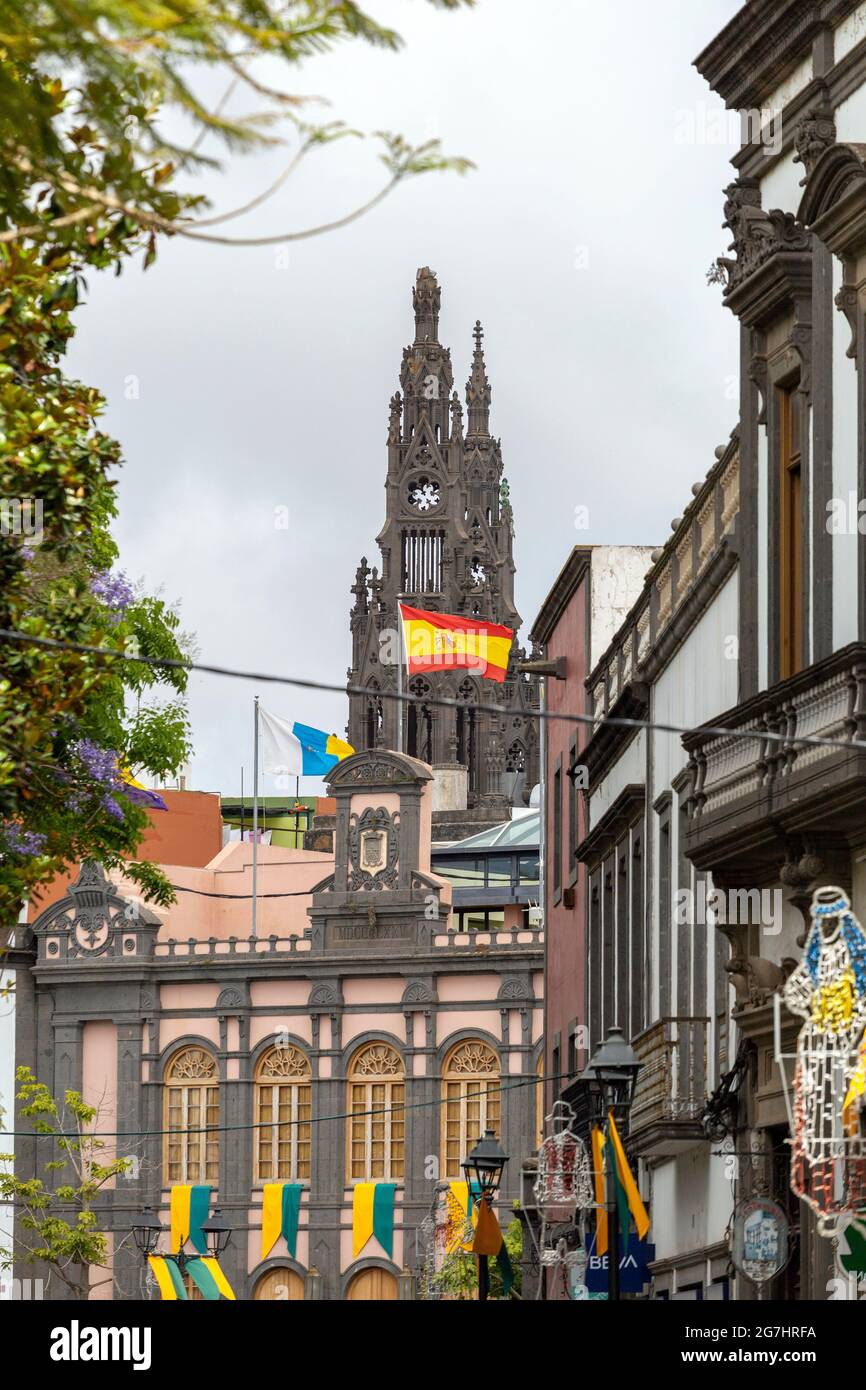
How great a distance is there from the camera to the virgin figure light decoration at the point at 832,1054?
602 inches

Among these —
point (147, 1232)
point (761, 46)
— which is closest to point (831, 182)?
point (761, 46)

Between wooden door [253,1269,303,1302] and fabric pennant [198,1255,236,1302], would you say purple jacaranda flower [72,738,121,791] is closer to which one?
fabric pennant [198,1255,236,1302]

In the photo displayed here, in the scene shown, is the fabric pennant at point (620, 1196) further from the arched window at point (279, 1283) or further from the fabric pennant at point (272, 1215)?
the arched window at point (279, 1283)

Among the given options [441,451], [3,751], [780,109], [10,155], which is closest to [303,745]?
[441,451]

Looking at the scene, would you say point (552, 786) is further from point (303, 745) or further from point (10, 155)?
point (10, 155)

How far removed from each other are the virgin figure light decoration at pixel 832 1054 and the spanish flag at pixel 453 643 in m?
53.7

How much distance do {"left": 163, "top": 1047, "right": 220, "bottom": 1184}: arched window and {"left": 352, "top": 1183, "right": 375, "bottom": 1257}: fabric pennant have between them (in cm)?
378

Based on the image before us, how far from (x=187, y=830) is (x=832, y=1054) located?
185ft

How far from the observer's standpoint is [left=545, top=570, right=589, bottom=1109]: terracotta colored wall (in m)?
37.7

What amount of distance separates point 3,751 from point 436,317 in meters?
95.6

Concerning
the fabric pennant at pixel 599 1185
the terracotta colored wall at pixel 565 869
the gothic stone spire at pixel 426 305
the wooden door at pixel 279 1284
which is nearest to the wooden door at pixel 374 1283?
the wooden door at pixel 279 1284

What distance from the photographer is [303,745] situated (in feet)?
222

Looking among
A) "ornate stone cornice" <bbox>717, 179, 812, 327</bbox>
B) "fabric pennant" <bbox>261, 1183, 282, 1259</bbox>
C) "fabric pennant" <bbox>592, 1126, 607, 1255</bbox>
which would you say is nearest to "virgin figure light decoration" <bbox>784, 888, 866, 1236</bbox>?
"ornate stone cornice" <bbox>717, 179, 812, 327</bbox>

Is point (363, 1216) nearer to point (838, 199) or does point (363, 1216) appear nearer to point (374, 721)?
point (838, 199)
